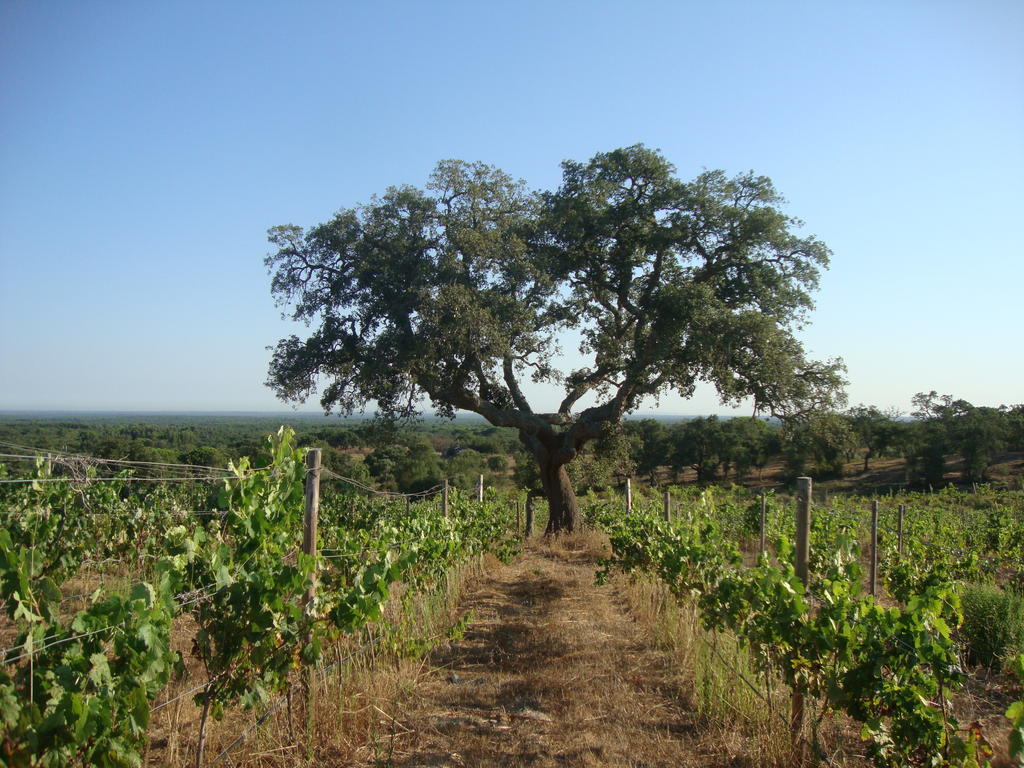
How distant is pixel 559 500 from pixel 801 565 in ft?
36.0

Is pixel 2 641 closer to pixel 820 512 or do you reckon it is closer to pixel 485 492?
pixel 485 492

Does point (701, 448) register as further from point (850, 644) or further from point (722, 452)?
point (850, 644)

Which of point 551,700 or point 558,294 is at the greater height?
point 558,294

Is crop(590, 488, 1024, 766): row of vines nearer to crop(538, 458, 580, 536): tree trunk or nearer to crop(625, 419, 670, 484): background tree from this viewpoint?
crop(538, 458, 580, 536): tree trunk

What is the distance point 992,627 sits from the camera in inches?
232

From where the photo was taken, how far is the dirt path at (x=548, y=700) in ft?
12.4

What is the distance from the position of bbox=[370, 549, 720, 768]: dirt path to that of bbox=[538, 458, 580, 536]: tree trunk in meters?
7.08

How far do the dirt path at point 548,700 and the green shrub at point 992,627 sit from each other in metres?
3.07

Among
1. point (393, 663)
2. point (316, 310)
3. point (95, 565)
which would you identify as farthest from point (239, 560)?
point (316, 310)

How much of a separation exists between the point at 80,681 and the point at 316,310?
38.0ft

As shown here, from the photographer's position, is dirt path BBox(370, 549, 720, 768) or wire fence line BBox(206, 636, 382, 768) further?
dirt path BBox(370, 549, 720, 768)

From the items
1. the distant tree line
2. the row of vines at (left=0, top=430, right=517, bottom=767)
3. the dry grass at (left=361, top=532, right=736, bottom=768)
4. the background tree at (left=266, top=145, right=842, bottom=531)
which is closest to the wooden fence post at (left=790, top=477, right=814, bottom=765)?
the dry grass at (left=361, top=532, right=736, bottom=768)

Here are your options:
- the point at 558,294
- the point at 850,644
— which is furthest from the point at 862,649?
the point at 558,294

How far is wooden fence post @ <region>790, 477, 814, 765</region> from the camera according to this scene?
3465mm
